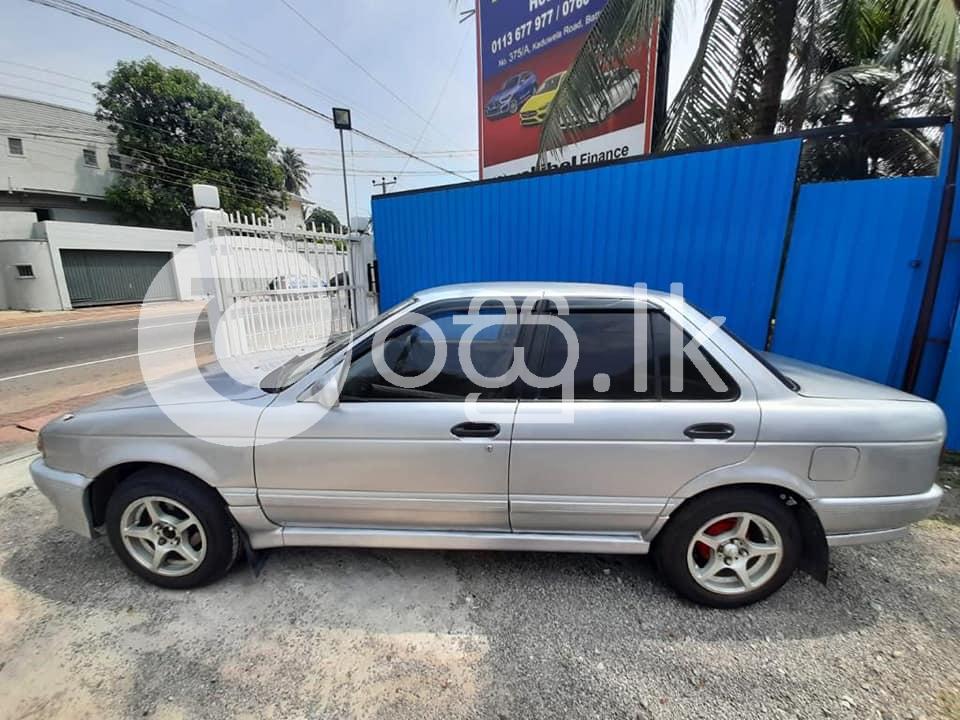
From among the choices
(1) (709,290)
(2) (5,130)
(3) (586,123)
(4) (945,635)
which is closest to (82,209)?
(2) (5,130)

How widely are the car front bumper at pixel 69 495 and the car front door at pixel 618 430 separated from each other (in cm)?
225

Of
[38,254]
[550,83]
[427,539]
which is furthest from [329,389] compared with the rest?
[38,254]

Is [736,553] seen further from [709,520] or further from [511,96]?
[511,96]

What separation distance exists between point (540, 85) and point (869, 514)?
25.6 ft

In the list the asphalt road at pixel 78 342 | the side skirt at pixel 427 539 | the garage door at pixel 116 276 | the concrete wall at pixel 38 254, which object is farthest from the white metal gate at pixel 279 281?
the garage door at pixel 116 276

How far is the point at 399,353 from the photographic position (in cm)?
230

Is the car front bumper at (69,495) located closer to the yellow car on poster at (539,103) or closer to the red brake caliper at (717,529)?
the red brake caliper at (717,529)

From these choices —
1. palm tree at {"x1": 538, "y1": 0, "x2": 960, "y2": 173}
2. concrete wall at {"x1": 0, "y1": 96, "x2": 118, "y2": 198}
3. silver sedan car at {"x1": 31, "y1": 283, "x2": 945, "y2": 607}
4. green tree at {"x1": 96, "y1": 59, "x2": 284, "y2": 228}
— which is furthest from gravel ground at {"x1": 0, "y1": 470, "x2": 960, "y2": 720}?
concrete wall at {"x1": 0, "y1": 96, "x2": 118, "y2": 198}

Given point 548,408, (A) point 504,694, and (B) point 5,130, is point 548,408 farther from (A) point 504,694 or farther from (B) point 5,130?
(B) point 5,130

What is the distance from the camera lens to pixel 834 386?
2.15 m

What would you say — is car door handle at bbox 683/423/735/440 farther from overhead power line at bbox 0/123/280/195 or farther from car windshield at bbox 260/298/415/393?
overhead power line at bbox 0/123/280/195

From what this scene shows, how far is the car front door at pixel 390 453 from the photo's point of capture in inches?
81.7

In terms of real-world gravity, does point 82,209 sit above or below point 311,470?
above

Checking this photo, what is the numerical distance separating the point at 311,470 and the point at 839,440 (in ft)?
8.07
